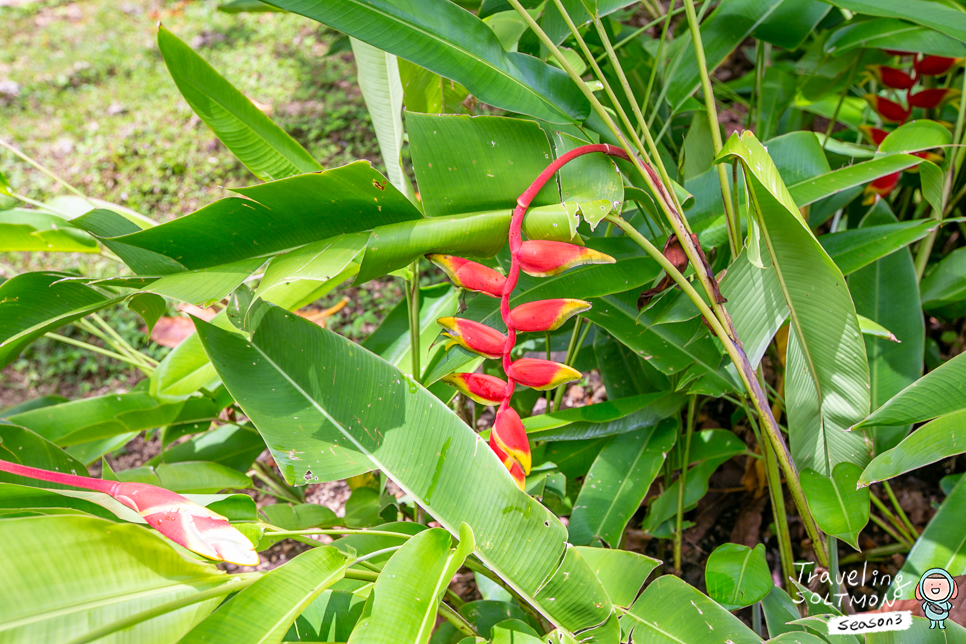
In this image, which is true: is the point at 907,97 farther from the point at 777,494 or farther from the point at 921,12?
the point at 777,494

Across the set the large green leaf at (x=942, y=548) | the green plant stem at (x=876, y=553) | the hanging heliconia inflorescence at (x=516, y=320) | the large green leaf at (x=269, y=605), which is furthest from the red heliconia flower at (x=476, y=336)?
the green plant stem at (x=876, y=553)

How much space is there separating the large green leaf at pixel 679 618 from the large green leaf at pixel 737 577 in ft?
0.29

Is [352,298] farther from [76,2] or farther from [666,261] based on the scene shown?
[76,2]

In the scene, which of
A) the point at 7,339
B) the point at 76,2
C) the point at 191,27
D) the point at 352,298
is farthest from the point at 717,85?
the point at 76,2

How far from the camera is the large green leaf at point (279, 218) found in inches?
21.9

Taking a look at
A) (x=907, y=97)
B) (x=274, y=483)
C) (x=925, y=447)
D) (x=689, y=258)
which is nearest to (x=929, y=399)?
(x=925, y=447)

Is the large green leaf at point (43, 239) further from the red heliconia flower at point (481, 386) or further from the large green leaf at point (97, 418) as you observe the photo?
the red heliconia flower at point (481, 386)

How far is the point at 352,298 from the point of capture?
1968 millimetres

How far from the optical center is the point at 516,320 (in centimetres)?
54

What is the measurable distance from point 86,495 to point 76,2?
407cm

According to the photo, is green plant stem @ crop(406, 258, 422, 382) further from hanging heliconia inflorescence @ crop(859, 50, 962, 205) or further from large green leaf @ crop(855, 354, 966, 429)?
hanging heliconia inflorescence @ crop(859, 50, 962, 205)

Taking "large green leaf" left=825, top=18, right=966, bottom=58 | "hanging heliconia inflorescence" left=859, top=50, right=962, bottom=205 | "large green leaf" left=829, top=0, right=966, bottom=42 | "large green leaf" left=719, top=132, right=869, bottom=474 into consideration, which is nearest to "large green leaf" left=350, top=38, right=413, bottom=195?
"large green leaf" left=719, top=132, right=869, bottom=474

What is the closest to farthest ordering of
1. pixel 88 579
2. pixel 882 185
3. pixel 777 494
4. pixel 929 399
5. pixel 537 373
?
pixel 88 579 → pixel 537 373 → pixel 929 399 → pixel 777 494 → pixel 882 185

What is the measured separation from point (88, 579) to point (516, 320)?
0.39 metres
